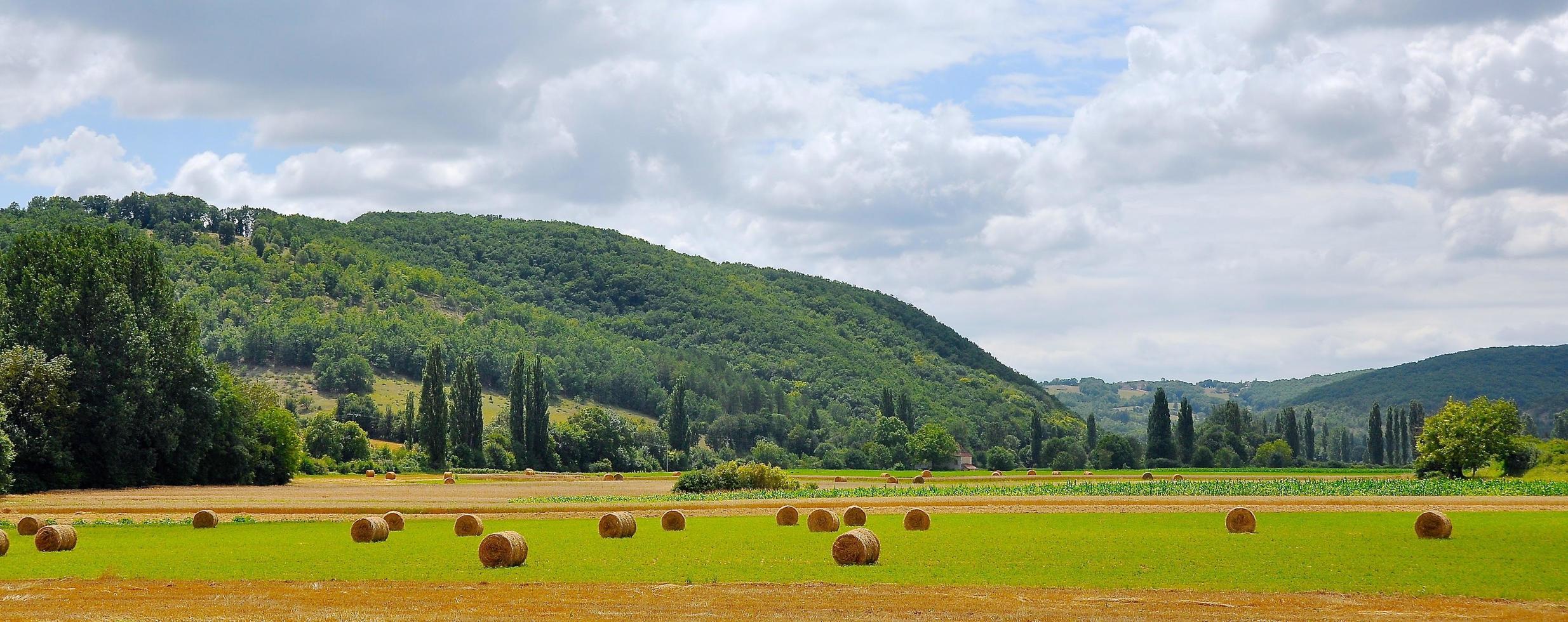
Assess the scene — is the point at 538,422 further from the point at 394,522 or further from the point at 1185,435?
the point at 394,522

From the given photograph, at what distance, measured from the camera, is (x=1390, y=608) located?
61.4 feet

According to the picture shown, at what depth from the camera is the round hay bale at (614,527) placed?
109 feet

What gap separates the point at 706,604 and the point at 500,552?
21.4 feet

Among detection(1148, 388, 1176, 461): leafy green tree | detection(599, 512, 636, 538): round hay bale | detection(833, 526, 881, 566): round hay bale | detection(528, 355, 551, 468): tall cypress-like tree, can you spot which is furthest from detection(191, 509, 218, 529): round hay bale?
detection(1148, 388, 1176, 461): leafy green tree

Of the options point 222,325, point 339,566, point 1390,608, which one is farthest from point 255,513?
point 222,325

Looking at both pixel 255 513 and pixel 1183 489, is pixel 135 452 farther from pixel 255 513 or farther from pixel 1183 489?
pixel 1183 489

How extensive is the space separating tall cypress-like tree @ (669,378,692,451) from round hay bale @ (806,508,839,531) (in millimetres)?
110255

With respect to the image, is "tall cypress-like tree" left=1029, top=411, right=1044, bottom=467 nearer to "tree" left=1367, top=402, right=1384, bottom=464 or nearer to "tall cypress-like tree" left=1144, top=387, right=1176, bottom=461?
"tall cypress-like tree" left=1144, top=387, right=1176, bottom=461

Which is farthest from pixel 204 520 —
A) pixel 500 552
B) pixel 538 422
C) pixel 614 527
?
pixel 538 422

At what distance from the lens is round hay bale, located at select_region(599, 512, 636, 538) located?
33.2 m

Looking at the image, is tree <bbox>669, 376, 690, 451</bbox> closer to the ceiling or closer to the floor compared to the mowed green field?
closer to the ceiling

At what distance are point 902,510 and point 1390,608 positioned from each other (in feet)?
87.3

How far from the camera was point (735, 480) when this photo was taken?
63750 mm

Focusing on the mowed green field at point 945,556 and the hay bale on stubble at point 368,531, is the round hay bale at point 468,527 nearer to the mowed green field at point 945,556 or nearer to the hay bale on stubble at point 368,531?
the mowed green field at point 945,556
